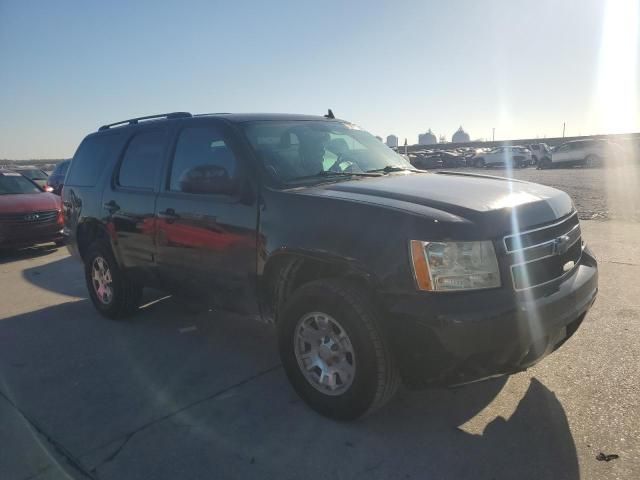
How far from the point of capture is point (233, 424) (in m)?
3.09

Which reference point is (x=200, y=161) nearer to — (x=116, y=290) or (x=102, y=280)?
Result: (x=116, y=290)

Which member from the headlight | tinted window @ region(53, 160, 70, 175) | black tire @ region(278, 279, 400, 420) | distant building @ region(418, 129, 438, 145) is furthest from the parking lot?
distant building @ region(418, 129, 438, 145)

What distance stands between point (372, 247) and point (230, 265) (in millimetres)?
1275

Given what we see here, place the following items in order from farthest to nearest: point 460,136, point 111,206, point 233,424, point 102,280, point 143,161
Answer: point 460,136, point 102,280, point 111,206, point 143,161, point 233,424

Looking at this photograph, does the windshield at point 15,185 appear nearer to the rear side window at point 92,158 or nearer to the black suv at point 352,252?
the rear side window at point 92,158

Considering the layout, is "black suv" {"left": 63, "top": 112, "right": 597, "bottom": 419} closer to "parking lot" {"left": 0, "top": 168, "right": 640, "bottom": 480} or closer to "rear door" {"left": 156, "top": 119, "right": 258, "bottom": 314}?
"rear door" {"left": 156, "top": 119, "right": 258, "bottom": 314}

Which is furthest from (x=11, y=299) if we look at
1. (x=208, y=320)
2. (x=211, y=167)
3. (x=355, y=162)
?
(x=355, y=162)

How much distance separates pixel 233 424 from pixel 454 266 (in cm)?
168

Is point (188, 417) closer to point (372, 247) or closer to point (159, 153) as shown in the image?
point (372, 247)

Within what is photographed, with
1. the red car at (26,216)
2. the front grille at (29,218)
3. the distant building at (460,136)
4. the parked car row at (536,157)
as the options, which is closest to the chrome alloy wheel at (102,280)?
the red car at (26,216)

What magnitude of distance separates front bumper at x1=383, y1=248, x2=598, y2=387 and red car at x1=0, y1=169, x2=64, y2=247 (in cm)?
834

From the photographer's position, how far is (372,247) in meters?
2.75

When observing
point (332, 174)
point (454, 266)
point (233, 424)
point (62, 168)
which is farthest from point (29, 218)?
point (454, 266)

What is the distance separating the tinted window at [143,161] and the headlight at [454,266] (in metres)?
2.74
